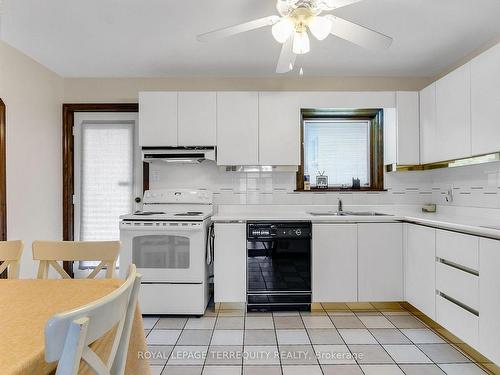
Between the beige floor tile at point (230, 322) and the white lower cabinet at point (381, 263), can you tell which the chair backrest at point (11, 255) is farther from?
the white lower cabinet at point (381, 263)

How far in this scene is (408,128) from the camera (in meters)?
3.22

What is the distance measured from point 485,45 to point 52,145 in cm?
436

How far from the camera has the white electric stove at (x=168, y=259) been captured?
283 centimetres

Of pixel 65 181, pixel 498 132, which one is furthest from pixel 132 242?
pixel 498 132

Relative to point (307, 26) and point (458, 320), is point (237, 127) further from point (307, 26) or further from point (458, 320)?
point (458, 320)

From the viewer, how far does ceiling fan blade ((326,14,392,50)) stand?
1787 millimetres

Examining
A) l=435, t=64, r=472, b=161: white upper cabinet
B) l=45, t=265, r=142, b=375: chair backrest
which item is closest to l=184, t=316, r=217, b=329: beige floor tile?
l=45, t=265, r=142, b=375: chair backrest

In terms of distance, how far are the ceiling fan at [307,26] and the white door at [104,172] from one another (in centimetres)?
211

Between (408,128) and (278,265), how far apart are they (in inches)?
75.1

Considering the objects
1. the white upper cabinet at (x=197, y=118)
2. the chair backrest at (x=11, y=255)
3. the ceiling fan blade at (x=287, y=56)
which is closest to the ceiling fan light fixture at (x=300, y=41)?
the ceiling fan blade at (x=287, y=56)

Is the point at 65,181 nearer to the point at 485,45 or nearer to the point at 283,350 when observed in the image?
the point at 283,350

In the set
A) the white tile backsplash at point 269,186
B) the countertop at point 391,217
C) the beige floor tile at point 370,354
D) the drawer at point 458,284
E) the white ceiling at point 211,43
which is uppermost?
the white ceiling at point 211,43

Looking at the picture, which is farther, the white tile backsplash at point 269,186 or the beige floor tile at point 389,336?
the white tile backsplash at point 269,186

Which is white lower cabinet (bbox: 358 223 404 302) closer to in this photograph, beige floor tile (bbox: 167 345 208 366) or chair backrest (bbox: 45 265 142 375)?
beige floor tile (bbox: 167 345 208 366)
